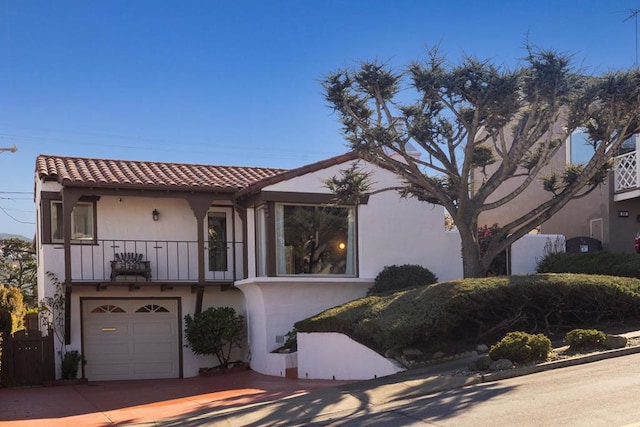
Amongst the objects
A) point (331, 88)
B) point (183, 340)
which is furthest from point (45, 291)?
point (331, 88)

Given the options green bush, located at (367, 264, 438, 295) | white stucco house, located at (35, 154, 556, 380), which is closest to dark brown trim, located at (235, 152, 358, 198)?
white stucco house, located at (35, 154, 556, 380)

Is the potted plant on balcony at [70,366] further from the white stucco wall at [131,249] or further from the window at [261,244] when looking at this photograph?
the window at [261,244]

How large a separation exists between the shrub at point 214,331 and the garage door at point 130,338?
778 mm

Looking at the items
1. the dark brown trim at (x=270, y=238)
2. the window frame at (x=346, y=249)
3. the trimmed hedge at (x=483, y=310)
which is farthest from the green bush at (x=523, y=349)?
the dark brown trim at (x=270, y=238)

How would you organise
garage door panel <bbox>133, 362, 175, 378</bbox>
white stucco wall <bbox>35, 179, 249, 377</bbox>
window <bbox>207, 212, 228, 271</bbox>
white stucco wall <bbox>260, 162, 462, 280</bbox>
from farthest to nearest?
1. window <bbox>207, 212, 228, 271</bbox>
2. garage door panel <bbox>133, 362, 175, 378</bbox>
3. white stucco wall <bbox>260, 162, 462, 280</bbox>
4. white stucco wall <bbox>35, 179, 249, 377</bbox>

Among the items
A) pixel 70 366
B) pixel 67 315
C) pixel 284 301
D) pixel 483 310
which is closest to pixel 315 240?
pixel 284 301

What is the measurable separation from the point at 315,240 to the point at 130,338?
19.1ft

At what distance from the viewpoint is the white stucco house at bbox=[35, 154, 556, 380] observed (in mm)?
17891

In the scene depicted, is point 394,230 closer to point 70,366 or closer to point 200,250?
point 200,250

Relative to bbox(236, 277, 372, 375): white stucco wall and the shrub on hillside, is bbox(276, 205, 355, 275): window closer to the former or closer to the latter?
bbox(236, 277, 372, 375): white stucco wall

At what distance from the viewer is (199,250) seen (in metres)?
18.6

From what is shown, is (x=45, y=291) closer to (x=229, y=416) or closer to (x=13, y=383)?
(x=13, y=383)

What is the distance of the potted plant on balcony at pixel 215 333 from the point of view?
60.4 feet

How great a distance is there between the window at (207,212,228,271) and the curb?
10.4 m
